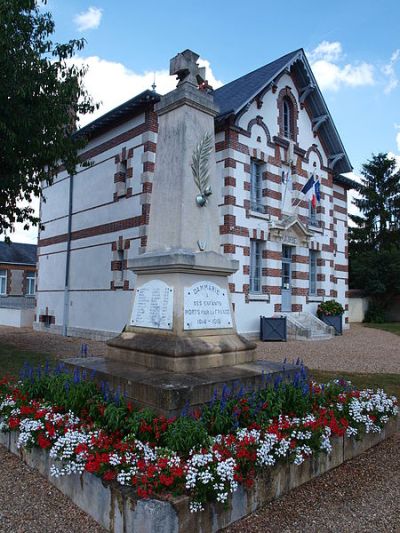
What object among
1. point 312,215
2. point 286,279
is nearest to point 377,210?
point 312,215

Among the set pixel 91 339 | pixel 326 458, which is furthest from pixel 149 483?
pixel 91 339

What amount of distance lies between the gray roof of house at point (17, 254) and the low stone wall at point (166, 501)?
102ft

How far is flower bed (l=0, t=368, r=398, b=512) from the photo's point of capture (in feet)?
9.64

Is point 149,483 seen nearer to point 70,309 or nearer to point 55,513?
point 55,513

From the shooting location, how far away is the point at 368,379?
304 inches

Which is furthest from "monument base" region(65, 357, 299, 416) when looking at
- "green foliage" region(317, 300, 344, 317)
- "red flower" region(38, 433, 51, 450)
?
"green foliage" region(317, 300, 344, 317)

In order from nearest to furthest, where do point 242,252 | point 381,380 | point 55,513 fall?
point 55,513 → point 381,380 → point 242,252

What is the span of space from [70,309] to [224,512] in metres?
14.4

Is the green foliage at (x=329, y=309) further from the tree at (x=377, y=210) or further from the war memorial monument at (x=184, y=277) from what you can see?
the tree at (x=377, y=210)

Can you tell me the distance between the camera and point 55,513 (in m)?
3.14

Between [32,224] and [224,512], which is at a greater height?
[32,224]

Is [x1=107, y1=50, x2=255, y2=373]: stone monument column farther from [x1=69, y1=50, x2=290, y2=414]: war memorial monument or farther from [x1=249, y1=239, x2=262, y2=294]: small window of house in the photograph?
[x1=249, y1=239, x2=262, y2=294]: small window of house

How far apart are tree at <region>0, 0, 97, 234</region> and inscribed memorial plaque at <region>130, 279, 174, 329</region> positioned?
181 inches

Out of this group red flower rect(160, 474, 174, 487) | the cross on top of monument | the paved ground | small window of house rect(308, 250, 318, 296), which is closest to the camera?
red flower rect(160, 474, 174, 487)
